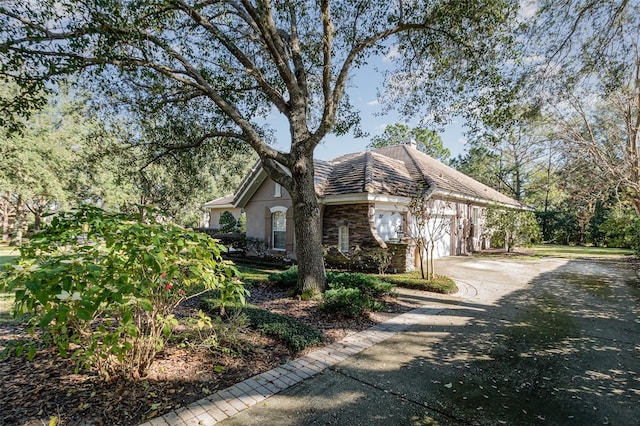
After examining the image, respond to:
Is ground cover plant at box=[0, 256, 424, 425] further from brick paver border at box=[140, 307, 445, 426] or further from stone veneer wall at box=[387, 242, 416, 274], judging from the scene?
stone veneer wall at box=[387, 242, 416, 274]

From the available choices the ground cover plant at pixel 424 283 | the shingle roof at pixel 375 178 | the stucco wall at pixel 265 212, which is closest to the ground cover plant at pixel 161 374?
the ground cover plant at pixel 424 283

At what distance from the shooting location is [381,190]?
1223 cm

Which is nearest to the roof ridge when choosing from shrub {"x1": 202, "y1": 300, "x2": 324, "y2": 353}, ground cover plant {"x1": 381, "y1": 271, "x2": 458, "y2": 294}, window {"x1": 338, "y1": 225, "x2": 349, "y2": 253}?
window {"x1": 338, "y1": 225, "x2": 349, "y2": 253}

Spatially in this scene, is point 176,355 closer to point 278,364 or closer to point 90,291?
point 278,364

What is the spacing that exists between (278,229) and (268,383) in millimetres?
11661

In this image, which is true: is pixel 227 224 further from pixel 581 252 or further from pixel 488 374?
pixel 581 252

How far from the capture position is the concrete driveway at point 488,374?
3.11 m

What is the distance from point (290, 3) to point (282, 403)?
338 inches

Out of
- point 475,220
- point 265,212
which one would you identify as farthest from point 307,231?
point 475,220

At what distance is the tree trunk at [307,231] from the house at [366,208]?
14.6ft

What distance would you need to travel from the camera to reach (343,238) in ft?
41.8

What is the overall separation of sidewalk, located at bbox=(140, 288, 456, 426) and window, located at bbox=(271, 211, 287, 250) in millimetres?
9642

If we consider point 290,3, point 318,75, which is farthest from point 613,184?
point 290,3

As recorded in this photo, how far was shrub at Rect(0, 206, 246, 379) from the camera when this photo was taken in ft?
8.11
